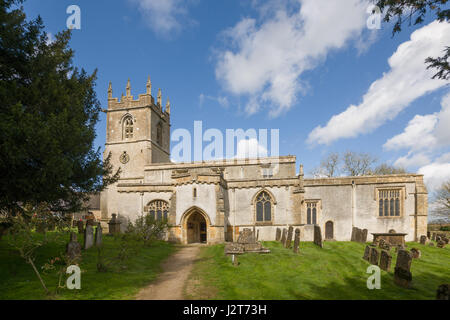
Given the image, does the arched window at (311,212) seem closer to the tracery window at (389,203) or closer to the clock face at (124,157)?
the tracery window at (389,203)

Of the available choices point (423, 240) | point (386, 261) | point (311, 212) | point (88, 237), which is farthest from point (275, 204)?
point (88, 237)

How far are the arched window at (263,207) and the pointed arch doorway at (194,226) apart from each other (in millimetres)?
4815

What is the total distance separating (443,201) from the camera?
36.1 metres

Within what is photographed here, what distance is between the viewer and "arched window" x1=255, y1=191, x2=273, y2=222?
2291 centimetres

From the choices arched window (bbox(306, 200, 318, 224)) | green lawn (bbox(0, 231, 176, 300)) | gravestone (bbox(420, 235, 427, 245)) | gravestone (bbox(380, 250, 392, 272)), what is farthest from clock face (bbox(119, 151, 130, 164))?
gravestone (bbox(420, 235, 427, 245))

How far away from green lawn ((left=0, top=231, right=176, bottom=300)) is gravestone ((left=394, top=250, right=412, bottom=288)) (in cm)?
878

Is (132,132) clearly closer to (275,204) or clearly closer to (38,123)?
(275,204)

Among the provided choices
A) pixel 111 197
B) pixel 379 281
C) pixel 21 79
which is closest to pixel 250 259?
pixel 379 281

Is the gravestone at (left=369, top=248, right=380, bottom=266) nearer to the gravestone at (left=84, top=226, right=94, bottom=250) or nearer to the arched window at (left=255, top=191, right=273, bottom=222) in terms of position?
the arched window at (left=255, top=191, right=273, bottom=222)

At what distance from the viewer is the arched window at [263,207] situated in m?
22.9

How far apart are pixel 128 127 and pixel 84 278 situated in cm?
2520

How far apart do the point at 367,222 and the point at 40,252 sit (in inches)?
922
